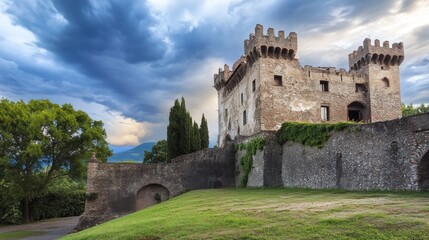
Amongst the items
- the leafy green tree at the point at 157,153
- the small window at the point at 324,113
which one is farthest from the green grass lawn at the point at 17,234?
the leafy green tree at the point at 157,153

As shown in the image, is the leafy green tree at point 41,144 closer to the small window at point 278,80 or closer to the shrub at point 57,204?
the shrub at point 57,204

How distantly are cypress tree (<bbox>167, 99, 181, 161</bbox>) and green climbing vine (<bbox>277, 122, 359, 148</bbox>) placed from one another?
1643 cm

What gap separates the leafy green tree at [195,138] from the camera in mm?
44938

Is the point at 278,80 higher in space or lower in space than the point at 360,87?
higher

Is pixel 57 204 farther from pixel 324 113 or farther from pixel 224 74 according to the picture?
pixel 324 113

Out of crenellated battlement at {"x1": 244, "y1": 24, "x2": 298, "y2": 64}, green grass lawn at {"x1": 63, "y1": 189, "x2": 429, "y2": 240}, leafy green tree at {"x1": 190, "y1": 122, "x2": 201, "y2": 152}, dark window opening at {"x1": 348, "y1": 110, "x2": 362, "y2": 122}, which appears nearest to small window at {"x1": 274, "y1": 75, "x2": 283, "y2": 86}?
crenellated battlement at {"x1": 244, "y1": 24, "x2": 298, "y2": 64}

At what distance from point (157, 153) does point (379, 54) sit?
3570 cm

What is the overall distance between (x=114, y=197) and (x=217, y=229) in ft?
78.9

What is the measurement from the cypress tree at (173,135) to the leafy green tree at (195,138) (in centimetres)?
250

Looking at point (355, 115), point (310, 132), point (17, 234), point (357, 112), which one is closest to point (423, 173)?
point (310, 132)

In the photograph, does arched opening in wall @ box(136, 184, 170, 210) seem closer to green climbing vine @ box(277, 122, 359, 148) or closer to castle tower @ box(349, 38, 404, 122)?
green climbing vine @ box(277, 122, 359, 148)

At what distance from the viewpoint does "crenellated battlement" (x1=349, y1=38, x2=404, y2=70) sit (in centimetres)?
4228

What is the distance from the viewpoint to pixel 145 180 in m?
34.2

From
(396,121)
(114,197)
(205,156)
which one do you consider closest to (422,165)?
(396,121)
